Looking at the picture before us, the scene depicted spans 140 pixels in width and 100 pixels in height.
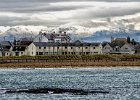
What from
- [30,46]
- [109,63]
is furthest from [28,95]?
[30,46]

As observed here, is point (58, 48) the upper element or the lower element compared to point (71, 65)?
upper

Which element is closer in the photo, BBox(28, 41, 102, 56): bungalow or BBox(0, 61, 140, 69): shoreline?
BBox(0, 61, 140, 69): shoreline

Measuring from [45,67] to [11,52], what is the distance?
55.4 meters

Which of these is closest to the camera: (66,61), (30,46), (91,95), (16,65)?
(91,95)

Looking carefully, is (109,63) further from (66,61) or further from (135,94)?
(135,94)

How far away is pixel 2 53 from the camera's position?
642 ft

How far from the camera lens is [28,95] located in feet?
206

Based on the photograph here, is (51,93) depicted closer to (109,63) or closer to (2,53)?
(109,63)

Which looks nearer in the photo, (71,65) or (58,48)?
(71,65)

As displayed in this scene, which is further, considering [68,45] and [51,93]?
[68,45]

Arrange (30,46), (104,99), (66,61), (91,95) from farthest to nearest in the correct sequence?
(30,46) → (66,61) → (91,95) → (104,99)

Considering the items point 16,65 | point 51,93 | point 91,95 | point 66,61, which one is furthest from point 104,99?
point 66,61

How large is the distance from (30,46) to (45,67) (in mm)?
51677

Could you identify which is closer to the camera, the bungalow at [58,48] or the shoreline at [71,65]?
the shoreline at [71,65]
